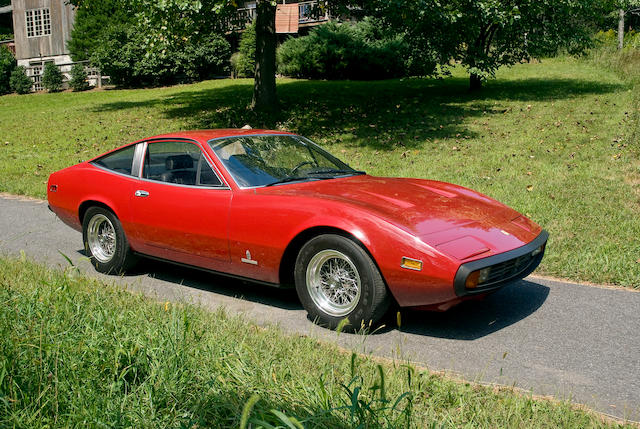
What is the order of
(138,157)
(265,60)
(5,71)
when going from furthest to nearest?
(5,71) → (265,60) → (138,157)

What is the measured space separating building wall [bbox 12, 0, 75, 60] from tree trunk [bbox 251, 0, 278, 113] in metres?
25.0

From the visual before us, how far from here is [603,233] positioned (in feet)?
21.6

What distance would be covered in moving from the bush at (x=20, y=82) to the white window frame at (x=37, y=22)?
736cm

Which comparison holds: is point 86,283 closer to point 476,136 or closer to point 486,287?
point 486,287

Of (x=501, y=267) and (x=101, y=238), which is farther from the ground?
(x=501, y=267)

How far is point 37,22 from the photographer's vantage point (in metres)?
38.9

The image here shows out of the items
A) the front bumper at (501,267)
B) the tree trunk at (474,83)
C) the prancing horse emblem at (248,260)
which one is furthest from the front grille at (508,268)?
the tree trunk at (474,83)

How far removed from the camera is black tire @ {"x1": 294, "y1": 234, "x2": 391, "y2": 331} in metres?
4.06

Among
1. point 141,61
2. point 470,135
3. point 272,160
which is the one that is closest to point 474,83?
point 470,135

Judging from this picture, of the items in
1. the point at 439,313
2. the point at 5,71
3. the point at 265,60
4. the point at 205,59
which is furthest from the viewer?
the point at 5,71

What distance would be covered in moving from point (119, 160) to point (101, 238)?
0.78 metres

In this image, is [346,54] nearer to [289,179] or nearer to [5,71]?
[5,71]

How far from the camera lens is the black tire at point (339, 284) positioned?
406 centimetres

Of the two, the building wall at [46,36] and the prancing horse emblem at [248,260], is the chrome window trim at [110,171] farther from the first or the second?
the building wall at [46,36]
